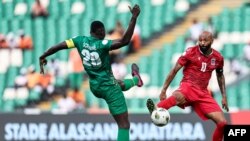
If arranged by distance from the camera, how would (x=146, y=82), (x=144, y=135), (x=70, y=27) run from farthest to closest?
(x=70, y=27) → (x=146, y=82) → (x=144, y=135)

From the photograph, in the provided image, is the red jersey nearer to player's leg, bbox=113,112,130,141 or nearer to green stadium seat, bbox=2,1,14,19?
player's leg, bbox=113,112,130,141

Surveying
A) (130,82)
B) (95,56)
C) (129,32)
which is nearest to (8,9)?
(130,82)

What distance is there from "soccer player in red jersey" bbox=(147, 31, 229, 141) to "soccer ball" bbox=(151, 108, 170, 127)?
0.83 feet

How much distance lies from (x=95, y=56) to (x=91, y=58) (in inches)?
→ 3.1

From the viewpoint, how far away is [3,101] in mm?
22641

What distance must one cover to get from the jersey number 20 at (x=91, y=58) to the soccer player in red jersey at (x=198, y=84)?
4.40 ft

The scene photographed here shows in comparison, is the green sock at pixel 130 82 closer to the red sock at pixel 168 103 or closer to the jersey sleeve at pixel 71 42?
the red sock at pixel 168 103

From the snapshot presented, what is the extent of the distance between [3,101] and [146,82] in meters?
3.86

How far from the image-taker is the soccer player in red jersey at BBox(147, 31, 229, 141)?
13.3 metres

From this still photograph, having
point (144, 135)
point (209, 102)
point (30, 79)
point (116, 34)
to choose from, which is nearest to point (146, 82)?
point (116, 34)

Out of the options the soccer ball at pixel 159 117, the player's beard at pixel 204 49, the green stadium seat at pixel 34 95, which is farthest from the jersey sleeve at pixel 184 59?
the green stadium seat at pixel 34 95

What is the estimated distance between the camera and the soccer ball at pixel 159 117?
12875 mm

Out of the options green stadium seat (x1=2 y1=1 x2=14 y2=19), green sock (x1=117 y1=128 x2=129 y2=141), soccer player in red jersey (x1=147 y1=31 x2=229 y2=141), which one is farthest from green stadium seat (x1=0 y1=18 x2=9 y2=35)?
green sock (x1=117 y1=128 x2=129 y2=141)

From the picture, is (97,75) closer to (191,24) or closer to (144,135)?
(144,135)
